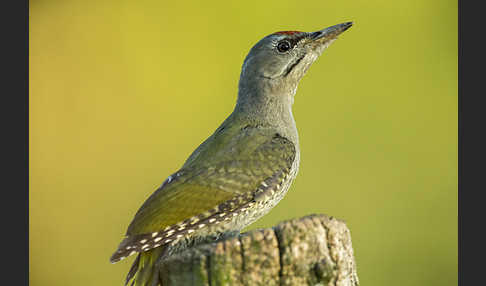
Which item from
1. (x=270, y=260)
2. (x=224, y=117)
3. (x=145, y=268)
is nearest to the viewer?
(x=270, y=260)

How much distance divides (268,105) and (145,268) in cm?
183

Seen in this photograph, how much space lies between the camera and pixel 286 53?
185 inches

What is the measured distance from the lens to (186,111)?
7684 millimetres

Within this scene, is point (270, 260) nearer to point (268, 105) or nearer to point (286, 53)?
point (268, 105)

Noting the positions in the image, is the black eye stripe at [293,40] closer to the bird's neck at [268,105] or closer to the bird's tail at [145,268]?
the bird's neck at [268,105]

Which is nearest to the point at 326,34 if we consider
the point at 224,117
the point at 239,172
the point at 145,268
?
the point at 239,172

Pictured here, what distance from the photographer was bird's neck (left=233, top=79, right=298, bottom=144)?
4.51 metres

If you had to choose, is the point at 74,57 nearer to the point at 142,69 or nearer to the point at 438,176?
the point at 142,69

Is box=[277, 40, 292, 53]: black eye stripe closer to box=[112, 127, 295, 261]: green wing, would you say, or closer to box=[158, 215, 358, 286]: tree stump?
box=[112, 127, 295, 261]: green wing

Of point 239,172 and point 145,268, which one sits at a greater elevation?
point 239,172

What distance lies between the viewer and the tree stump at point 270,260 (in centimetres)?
274

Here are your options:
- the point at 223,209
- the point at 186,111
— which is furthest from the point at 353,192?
the point at 223,209

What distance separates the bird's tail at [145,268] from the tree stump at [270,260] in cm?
58

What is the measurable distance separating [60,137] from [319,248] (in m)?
5.73
